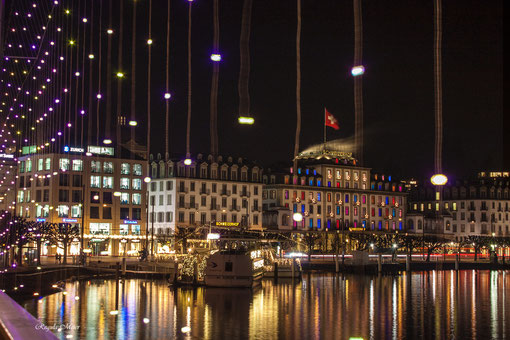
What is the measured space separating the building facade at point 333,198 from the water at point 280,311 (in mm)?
47084

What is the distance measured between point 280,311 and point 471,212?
301 ft

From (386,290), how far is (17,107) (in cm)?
4012

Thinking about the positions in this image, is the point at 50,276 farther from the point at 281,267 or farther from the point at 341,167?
the point at 341,167

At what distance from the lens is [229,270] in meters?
49.5

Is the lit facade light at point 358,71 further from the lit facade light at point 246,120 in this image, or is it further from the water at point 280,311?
the water at point 280,311

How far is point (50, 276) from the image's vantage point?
5175cm

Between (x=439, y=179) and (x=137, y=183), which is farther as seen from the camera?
(x=137, y=183)

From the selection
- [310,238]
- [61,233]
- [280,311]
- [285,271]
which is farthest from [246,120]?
[310,238]

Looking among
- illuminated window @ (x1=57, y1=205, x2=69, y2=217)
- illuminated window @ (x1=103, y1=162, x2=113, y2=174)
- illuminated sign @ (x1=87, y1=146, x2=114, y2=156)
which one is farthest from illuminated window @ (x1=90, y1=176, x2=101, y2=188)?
illuminated window @ (x1=57, y1=205, x2=69, y2=217)

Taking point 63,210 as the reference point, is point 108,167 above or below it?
above

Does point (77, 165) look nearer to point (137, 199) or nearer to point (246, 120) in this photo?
point (137, 199)

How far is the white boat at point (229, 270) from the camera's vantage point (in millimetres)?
48875

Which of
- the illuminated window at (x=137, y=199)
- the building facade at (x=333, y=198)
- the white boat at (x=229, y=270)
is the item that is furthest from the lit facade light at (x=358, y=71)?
the building facade at (x=333, y=198)

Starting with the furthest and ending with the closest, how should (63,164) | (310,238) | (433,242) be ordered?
1. (310,238)
2. (433,242)
3. (63,164)
